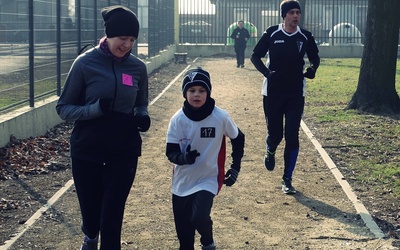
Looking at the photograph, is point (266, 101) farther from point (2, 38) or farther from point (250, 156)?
point (2, 38)

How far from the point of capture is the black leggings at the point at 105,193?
20.4 ft

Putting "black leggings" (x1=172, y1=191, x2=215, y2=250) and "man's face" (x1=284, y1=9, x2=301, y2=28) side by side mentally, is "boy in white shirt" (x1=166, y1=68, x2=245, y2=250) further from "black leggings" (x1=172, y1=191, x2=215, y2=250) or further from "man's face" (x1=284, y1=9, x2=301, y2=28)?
"man's face" (x1=284, y1=9, x2=301, y2=28)

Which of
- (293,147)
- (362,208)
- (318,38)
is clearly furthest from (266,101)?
(318,38)

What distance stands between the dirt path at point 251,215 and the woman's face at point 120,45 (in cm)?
206

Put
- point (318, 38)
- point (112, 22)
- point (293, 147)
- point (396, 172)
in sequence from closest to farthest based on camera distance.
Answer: point (112, 22), point (293, 147), point (396, 172), point (318, 38)

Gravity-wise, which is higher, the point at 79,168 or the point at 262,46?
the point at 262,46

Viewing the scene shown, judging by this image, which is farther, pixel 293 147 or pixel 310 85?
pixel 310 85

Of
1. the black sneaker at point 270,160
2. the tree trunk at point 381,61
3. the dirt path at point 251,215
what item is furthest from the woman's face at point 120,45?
the tree trunk at point 381,61

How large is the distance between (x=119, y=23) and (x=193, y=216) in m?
1.47

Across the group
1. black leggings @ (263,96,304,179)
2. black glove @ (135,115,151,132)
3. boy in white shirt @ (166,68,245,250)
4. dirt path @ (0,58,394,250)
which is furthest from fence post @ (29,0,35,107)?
black glove @ (135,115,151,132)

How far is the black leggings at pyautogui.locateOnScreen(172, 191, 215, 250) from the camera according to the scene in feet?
21.4

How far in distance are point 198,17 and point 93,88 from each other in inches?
1626

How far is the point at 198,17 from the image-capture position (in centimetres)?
4725

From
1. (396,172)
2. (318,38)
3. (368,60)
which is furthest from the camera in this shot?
(318,38)
